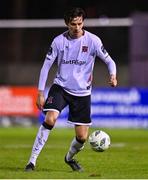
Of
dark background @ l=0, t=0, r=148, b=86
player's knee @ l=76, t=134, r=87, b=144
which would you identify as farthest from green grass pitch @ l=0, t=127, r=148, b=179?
dark background @ l=0, t=0, r=148, b=86

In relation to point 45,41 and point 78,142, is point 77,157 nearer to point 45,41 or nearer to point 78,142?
point 78,142

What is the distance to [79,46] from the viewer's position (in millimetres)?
12117

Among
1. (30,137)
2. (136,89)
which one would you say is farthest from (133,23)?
(30,137)

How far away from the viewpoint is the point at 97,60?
29.5 metres

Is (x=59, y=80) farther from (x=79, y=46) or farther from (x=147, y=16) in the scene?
(x=147, y=16)

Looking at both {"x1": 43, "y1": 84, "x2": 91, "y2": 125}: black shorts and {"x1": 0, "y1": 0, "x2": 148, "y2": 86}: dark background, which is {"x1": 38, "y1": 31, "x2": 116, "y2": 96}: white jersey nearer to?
{"x1": 43, "y1": 84, "x2": 91, "y2": 125}: black shorts

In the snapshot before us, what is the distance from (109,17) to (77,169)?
18.6 metres

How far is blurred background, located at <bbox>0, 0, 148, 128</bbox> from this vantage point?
987 inches

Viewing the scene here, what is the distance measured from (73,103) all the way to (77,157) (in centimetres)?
330

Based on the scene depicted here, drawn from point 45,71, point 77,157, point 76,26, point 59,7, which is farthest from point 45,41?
point 76,26

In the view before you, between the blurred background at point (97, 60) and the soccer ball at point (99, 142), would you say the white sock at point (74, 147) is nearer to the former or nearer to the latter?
the soccer ball at point (99, 142)

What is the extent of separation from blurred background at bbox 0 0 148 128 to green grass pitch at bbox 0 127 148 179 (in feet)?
5.18

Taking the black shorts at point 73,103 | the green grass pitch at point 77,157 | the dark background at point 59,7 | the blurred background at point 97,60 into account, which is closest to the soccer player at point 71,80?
the black shorts at point 73,103

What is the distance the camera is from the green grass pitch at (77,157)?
11789mm
